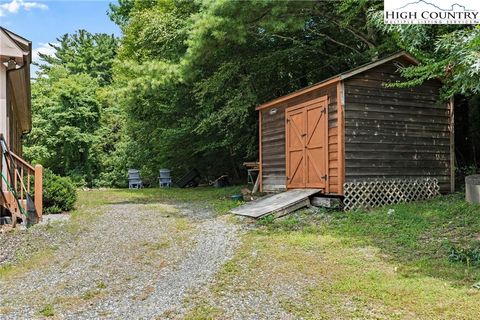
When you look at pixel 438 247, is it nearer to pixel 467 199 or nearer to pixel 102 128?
pixel 467 199

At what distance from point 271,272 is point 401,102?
5773 millimetres

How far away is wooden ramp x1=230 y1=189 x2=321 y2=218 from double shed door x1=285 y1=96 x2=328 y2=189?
37 centimetres

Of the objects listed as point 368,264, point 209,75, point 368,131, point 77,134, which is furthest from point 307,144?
point 77,134

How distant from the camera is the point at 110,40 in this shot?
1286 inches

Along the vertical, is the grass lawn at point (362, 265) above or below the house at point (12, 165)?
below

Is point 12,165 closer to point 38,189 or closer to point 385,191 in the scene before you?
point 38,189

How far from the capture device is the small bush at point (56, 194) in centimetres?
823

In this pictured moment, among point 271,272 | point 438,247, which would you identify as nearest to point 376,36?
point 438,247

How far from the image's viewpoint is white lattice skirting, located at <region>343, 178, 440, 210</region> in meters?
7.85

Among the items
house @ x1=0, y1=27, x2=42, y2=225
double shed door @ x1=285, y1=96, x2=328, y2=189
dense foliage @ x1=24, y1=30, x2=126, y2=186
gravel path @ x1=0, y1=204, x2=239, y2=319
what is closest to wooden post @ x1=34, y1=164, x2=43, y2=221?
house @ x1=0, y1=27, x2=42, y2=225

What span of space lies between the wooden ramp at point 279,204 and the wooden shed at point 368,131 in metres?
0.42

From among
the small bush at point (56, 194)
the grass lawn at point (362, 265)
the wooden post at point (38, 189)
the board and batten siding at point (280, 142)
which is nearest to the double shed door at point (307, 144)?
the board and batten siding at point (280, 142)

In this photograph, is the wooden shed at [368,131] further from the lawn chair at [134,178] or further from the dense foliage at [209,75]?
the lawn chair at [134,178]

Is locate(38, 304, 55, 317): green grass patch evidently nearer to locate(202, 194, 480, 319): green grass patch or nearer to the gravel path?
the gravel path
